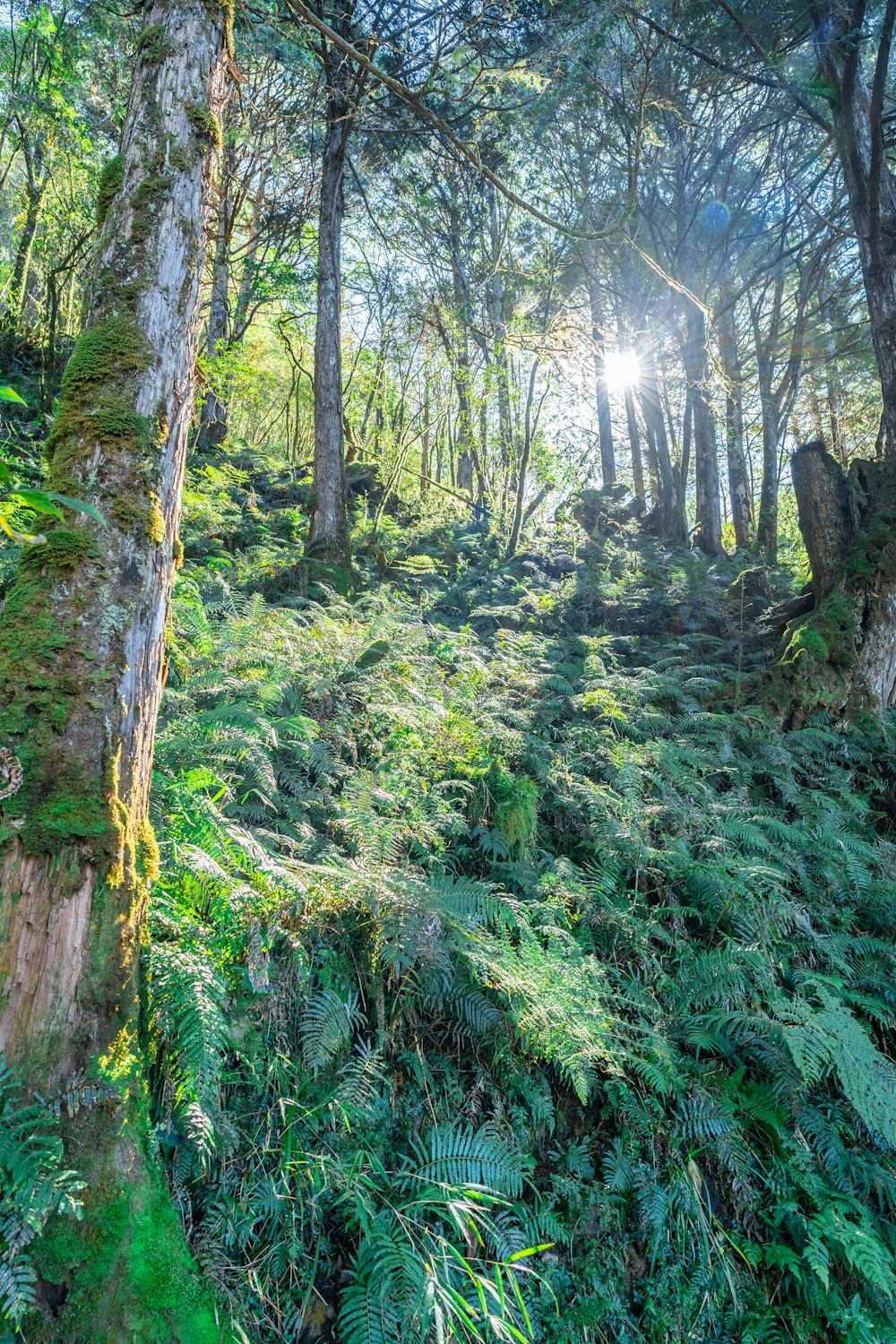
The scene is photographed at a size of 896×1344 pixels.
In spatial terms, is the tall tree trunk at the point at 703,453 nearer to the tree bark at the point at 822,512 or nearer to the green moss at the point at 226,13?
the tree bark at the point at 822,512

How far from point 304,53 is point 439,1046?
11.0 m

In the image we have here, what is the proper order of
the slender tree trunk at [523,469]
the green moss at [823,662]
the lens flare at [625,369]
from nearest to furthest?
the green moss at [823,662] < the slender tree trunk at [523,469] < the lens flare at [625,369]

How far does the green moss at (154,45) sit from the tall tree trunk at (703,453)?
11.6m

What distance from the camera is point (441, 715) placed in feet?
15.8

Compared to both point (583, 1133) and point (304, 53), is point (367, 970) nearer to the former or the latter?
point (583, 1133)

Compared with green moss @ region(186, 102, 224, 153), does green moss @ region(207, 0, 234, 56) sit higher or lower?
higher

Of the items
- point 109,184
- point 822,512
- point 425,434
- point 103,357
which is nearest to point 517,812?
point 103,357

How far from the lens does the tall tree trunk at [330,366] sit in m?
8.61

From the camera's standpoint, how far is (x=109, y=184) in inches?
102

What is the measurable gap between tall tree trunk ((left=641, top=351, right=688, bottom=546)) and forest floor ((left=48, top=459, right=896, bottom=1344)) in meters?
9.40

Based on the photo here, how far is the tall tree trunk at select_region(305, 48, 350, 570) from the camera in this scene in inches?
339

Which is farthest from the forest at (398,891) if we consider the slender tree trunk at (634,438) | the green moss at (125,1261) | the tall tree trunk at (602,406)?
the slender tree trunk at (634,438)

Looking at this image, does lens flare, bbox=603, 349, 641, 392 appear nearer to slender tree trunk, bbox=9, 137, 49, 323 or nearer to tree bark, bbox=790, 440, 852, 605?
tree bark, bbox=790, 440, 852, 605

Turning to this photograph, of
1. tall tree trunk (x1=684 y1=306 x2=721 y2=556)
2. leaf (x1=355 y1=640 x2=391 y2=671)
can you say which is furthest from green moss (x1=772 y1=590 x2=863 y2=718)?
tall tree trunk (x1=684 y1=306 x2=721 y2=556)
